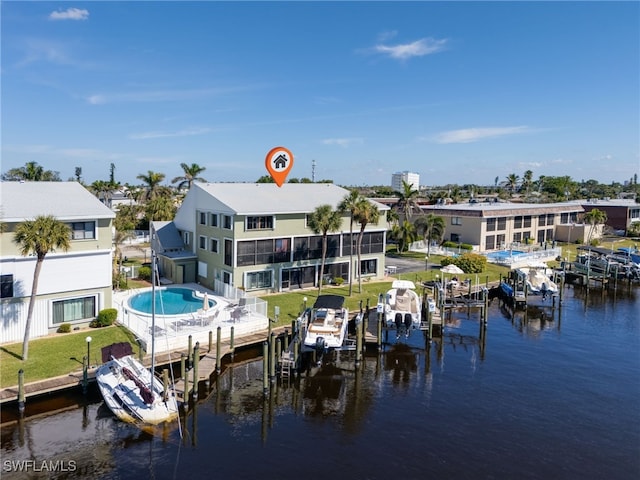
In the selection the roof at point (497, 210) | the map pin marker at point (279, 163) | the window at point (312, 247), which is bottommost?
the window at point (312, 247)

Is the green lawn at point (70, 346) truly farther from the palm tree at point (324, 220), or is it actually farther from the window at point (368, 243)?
the palm tree at point (324, 220)

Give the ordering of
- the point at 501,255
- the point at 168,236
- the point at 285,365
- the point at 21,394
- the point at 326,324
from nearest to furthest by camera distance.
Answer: the point at 21,394, the point at 285,365, the point at 326,324, the point at 168,236, the point at 501,255

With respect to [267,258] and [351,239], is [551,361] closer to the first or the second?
[351,239]

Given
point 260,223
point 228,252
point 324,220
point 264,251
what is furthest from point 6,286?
point 324,220

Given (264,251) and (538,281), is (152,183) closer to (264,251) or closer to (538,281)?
(264,251)

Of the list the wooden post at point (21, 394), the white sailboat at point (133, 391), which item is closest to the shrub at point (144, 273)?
the white sailboat at point (133, 391)
